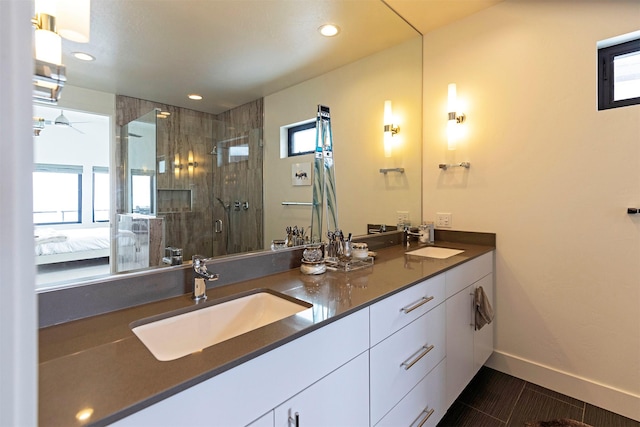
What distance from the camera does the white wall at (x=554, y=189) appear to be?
1706mm

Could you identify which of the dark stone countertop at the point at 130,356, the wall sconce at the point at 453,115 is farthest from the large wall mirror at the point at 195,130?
the wall sconce at the point at 453,115

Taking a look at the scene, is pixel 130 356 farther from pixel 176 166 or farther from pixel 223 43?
pixel 223 43

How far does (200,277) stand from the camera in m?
1.15

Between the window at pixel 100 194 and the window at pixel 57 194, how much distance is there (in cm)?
4

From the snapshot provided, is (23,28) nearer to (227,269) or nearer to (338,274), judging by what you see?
(227,269)

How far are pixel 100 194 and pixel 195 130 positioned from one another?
436 millimetres

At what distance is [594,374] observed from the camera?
5.93ft

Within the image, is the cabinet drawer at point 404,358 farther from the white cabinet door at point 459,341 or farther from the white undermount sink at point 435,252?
the white undermount sink at point 435,252

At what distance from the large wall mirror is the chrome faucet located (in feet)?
0.31

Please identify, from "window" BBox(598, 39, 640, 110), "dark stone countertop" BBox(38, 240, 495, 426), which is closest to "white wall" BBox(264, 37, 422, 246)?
"dark stone countertop" BBox(38, 240, 495, 426)

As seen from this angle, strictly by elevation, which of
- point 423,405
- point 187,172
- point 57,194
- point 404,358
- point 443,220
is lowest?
point 423,405

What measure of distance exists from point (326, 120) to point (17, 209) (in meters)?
1.78

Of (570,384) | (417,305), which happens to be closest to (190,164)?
(417,305)

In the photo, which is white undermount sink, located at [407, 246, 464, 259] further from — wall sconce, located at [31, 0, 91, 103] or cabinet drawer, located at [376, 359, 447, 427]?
wall sconce, located at [31, 0, 91, 103]
